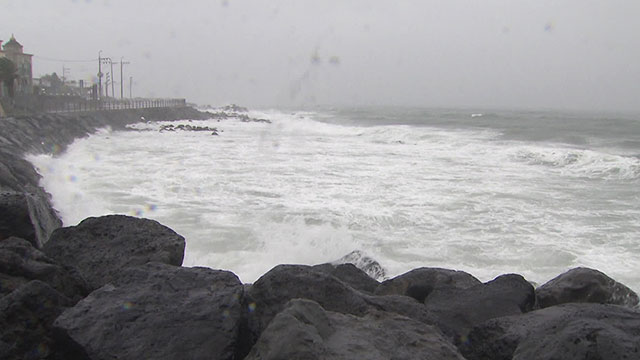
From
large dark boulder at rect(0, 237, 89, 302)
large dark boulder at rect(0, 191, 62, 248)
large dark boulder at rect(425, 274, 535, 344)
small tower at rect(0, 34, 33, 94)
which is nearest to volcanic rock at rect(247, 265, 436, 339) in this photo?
large dark boulder at rect(425, 274, 535, 344)

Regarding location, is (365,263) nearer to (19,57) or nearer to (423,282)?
(423,282)

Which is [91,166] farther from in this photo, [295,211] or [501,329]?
[501,329]

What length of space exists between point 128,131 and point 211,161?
17.1 m

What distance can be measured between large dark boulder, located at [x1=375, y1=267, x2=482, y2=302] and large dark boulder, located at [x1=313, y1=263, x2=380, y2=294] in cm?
21

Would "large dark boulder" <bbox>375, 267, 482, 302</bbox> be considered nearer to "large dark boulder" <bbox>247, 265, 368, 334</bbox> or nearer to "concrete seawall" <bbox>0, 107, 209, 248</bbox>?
"large dark boulder" <bbox>247, 265, 368, 334</bbox>

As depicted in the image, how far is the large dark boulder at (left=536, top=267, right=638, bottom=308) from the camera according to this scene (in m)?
4.63

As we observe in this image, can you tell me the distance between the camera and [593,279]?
481 cm

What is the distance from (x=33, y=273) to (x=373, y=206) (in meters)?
7.55

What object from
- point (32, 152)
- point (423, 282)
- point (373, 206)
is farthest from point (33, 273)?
point (32, 152)

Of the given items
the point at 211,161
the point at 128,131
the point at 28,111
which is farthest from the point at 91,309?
the point at 128,131

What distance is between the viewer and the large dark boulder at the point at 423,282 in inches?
189

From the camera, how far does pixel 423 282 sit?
16.0 feet

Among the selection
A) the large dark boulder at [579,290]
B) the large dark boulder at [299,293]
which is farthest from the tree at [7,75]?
the large dark boulder at [579,290]

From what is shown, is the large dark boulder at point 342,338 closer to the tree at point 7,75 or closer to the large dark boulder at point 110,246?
the large dark boulder at point 110,246
